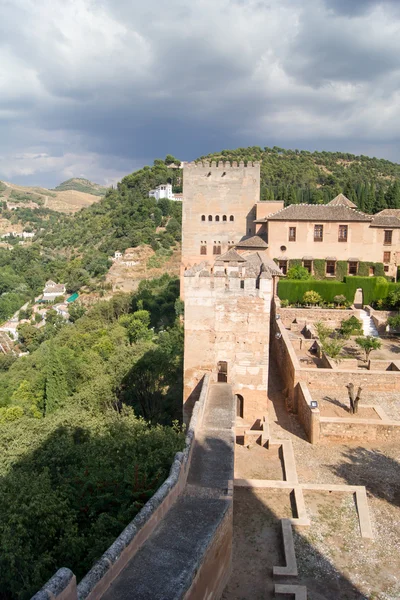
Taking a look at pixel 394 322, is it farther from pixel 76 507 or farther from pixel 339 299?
pixel 76 507

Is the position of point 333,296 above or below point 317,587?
above

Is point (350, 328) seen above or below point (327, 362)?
above

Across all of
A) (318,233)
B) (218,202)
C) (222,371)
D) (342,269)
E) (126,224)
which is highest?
(126,224)

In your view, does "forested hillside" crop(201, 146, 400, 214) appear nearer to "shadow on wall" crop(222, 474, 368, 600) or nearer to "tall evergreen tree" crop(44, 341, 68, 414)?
"tall evergreen tree" crop(44, 341, 68, 414)

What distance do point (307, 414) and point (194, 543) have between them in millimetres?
7710

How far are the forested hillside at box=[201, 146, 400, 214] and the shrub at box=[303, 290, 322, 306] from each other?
2839cm

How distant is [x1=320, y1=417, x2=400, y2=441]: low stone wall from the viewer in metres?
12.0

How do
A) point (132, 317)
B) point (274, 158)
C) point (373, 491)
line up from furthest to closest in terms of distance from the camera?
point (274, 158) → point (132, 317) → point (373, 491)

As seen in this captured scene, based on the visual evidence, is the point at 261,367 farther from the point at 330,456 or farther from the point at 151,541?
the point at 151,541

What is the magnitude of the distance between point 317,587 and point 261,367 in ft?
18.1

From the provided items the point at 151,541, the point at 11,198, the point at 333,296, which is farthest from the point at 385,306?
the point at 11,198

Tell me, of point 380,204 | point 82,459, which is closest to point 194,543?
point 82,459

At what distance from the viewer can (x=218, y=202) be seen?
32156 mm

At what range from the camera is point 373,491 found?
9.89 metres
